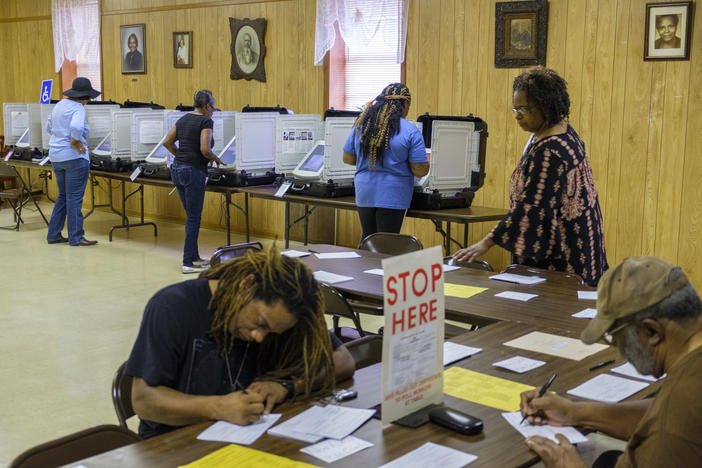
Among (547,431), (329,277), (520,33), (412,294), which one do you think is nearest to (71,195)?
(520,33)

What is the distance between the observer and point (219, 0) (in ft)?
28.7

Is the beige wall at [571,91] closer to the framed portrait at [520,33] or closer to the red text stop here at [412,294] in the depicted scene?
the framed portrait at [520,33]

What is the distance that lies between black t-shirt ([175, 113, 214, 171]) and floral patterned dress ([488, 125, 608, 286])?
3807mm

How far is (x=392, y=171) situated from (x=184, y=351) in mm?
3343

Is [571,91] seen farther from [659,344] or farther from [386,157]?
[659,344]

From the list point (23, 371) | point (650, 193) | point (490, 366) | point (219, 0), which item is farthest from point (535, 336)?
point (219, 0)

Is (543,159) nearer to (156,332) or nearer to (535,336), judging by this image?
(535,336)

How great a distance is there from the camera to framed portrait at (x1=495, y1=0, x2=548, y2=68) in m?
6.23

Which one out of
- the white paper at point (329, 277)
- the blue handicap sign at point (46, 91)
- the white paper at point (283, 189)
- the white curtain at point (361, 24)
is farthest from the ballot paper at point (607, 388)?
the blue handicap sign at point (46, 91)

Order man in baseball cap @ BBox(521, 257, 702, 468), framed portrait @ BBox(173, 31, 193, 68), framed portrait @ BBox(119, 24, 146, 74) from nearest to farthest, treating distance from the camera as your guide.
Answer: man in baseball cap @ BBox(521, 257, 702, 468) → framed portrait @ BBox(173, 31, 193, 68) → framed portrait @ BBox(119, 24, 146, 74)

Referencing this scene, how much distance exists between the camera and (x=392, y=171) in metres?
5.12

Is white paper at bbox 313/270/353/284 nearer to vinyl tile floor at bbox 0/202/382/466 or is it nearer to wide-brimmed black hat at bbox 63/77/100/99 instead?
vinyl tile floor at bbox 0/202/382/466

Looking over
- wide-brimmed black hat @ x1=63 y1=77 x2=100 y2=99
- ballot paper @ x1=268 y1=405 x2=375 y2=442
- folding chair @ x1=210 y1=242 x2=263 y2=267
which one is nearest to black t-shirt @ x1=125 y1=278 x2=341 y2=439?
ballot paper @ x1=268 y1=405 x2=375 y2=442

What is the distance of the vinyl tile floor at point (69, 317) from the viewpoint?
3.70 meters
